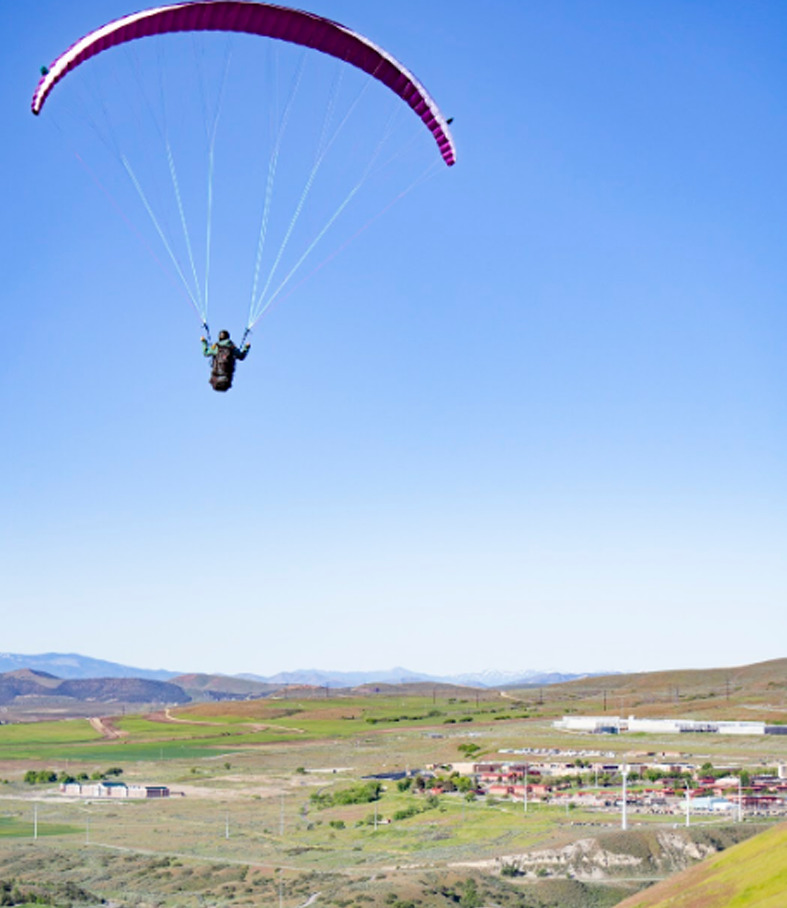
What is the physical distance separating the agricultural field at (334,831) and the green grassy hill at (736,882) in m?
11.1

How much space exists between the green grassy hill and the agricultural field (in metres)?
11.1

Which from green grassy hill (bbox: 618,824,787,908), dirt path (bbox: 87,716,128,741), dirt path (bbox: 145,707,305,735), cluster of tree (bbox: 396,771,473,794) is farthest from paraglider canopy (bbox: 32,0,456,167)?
dirt path (bbox: 87,716,128,741)

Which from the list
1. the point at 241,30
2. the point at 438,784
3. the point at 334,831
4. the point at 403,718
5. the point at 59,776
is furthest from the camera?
the point at 403,718

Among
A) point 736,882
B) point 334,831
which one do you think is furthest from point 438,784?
point 736,882

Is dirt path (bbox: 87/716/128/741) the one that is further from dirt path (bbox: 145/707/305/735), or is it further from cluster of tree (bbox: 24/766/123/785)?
cluster of tree (bbox: 24/766/123/785)

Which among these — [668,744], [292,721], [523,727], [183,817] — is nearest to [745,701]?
[523,727]

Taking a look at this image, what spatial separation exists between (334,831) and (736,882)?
38.3 meters

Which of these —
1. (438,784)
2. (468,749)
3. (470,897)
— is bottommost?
(438,784)

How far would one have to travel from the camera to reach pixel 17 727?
560ft

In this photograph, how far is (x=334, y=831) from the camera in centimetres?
6328

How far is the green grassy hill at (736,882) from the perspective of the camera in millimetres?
26938

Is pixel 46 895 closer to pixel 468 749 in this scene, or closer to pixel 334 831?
pixel 334 831

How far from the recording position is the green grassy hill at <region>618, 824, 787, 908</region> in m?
26.9

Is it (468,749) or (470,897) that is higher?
(470,897)
